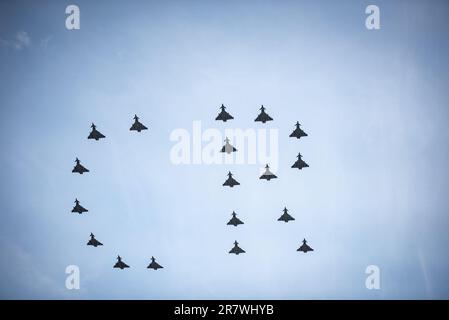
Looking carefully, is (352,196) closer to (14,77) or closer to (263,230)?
(263,230)

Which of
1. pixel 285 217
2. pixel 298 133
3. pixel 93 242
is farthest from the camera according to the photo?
pixel 93 242

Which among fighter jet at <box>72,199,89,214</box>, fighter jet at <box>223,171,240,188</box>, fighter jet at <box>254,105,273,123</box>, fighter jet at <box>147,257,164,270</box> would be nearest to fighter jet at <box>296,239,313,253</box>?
fighter jet at <box>223,171,240,188</box>

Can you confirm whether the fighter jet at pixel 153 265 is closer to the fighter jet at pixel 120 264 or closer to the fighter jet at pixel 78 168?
the fighter jet at pixel 120 264

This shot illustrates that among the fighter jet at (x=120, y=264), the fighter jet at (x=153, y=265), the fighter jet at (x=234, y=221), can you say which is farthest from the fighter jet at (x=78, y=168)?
the fighter jet at (x=234, y=221)

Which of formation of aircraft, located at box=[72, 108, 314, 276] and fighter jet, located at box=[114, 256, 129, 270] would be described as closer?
formation of aircraft, located at box=[72, 108, 314, 276]

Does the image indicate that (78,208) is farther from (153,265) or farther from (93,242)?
(153,265)

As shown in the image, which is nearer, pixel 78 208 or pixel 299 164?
pixel 299 164

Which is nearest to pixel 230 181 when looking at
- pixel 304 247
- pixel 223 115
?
pixel 223 115

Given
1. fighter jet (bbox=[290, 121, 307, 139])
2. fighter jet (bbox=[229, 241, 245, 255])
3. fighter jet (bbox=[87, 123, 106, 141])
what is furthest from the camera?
fighter jet (bbox=[229, 241, 245, 255])

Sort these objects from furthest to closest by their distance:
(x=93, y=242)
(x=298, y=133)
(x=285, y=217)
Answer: (x=93, y=242) < (x=285, y=217) < (x=298, y=133)

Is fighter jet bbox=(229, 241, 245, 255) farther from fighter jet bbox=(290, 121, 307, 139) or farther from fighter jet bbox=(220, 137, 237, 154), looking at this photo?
fighter jet bbox=(290, 121, 307, 139)

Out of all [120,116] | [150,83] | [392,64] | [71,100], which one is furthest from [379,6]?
[71,100]

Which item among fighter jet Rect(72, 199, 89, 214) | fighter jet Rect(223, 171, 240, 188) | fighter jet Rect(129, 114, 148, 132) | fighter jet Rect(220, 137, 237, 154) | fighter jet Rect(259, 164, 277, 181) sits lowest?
fighter jet Rect(72, 199, 89, 214)

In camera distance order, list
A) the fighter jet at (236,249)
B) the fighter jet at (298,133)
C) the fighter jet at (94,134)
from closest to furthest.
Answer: the fighter jet at (298,133) < the fighter jet at (94,134) < the fighter jet at (236,249)
